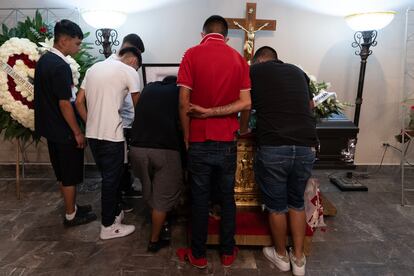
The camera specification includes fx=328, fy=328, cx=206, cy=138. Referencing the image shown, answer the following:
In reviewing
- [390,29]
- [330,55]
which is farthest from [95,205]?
[390,29]

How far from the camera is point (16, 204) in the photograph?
9.72 ft

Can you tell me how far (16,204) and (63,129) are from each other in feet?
3.81

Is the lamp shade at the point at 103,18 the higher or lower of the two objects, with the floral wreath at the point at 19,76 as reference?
higher

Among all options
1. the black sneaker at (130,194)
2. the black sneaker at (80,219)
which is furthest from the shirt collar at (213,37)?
the black sneaker at (130,194)

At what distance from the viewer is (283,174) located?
6.31ft

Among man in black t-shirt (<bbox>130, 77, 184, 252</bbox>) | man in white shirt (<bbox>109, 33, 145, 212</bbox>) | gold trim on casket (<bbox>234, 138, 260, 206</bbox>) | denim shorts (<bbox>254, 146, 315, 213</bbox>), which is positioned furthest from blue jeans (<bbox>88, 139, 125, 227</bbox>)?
denim shorts (<bbox>254, 146, 315, 213</bbox>)

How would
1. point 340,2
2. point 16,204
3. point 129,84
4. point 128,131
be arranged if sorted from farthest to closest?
point 340,2 → point 16,204 → point 128,131 → point 129,84

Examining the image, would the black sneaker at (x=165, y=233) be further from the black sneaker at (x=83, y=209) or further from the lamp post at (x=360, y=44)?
the lamp post at (x=360, y=44)

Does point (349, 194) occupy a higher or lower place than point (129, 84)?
lower

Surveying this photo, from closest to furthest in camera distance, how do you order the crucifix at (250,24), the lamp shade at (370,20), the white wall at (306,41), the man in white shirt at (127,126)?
the man in white shirt at (127,126) < the lamp shade at (370,20) < the crucifix at (250,24) < the white wall at (306,41)

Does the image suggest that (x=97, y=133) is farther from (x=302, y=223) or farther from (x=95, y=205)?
(x=302, y=223)

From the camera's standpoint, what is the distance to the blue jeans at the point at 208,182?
1858 mm

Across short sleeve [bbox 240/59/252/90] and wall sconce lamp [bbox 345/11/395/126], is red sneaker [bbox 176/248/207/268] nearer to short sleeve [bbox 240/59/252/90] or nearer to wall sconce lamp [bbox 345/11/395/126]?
short sleeve [bbox 240/59/252/90]

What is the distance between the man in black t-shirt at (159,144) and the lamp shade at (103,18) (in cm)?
137
